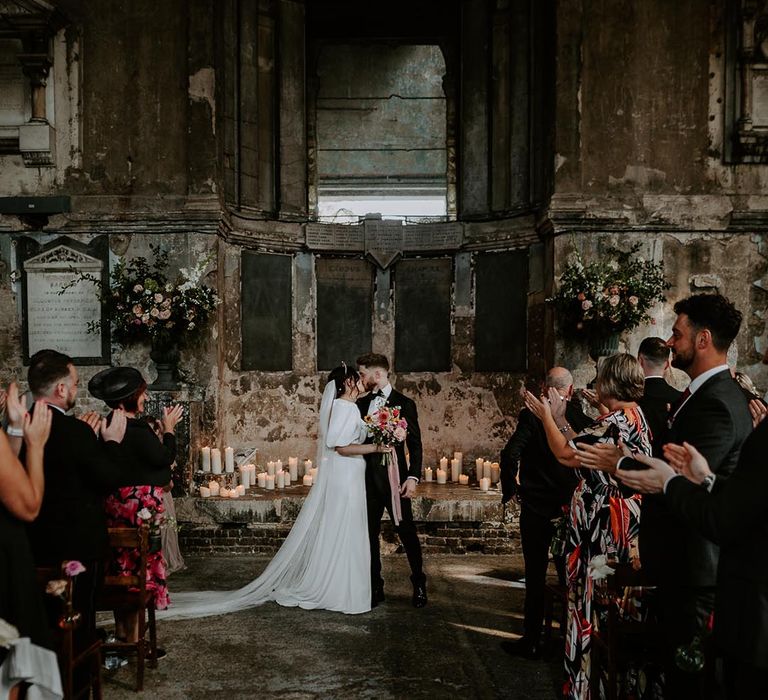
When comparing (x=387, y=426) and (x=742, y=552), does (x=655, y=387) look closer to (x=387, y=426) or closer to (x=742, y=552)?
(x=387, y=426)

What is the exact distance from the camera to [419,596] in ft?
17.1

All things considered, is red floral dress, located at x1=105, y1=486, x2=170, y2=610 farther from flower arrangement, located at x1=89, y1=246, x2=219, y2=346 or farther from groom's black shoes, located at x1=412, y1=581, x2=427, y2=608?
flower arrangement, located at x1=89, y1=246, x2=219, y2=346

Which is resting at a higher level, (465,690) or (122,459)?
(122,459)

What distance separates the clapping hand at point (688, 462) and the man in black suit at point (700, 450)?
0.91 feet

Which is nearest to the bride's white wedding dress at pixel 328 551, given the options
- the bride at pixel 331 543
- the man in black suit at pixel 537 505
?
the bride at pixel 331 543

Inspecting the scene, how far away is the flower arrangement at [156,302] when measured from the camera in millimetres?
7098

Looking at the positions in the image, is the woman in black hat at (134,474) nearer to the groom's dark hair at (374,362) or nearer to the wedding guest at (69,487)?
the wedding guest at (69,487)

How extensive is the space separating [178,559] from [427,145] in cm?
1014

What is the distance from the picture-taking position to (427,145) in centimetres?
1384

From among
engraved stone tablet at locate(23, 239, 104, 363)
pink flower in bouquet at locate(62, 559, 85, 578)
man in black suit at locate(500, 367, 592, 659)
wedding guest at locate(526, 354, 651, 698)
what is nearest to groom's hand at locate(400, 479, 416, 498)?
man in black suit at locate(500, 367, 592, 659)

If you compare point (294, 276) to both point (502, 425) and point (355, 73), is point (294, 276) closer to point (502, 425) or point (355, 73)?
point (502, 425)

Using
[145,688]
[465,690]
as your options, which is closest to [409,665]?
[465,690]

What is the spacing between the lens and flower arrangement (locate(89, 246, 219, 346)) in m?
7.10

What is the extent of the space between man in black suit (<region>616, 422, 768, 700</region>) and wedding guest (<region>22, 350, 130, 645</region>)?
260 cm
